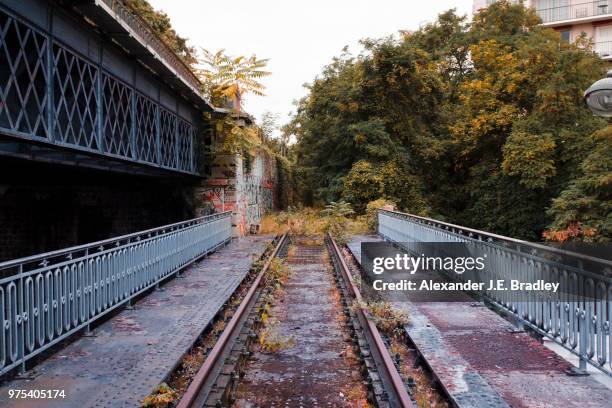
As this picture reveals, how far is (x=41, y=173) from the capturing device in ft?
44.1

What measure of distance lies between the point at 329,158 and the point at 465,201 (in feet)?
28.6

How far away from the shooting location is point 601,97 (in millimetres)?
4773

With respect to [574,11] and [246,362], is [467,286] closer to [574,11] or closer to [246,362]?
[246,362]

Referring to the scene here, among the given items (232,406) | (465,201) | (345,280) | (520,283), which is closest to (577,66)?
(465,201)

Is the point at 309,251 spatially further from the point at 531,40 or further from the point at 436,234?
the point at 531,40

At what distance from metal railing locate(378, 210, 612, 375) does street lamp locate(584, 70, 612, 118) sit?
4.78 feet

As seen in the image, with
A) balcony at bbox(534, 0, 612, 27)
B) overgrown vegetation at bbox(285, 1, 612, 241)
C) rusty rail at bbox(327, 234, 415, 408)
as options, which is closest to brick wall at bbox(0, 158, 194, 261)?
rusty rail at bbox(327, 234, 415, 408)

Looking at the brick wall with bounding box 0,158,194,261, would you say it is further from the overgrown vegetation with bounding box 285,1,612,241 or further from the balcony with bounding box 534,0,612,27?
the balcony with bounding box 534,0,612,27

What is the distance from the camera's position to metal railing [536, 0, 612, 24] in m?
36.1

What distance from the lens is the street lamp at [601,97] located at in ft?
15.5

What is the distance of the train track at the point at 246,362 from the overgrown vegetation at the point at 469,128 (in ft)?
46.0

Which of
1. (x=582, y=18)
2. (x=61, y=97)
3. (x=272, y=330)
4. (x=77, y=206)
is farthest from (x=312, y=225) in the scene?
A: (x=582, y=18)

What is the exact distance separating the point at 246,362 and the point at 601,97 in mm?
4810

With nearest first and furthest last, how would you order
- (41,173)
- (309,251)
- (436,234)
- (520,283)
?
1. (520,283)
2. (436,234)
3. (41,173)
4. (309,251)
